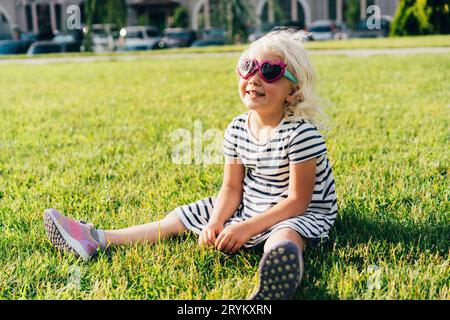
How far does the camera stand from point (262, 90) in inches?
92.4

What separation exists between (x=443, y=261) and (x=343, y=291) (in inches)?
18.6

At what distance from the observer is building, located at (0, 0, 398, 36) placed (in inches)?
1314

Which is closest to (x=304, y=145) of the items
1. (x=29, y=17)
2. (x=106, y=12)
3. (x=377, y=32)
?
(x=106, y=12)

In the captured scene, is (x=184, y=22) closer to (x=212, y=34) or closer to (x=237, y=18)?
(x=212, y=34)

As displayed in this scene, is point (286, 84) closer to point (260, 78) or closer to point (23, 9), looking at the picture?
point (260, 78)

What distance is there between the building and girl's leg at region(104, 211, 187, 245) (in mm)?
30301

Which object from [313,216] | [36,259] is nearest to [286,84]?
[313,216]

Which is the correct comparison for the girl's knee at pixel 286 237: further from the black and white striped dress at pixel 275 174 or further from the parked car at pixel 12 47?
the parked car at pixel 12 47

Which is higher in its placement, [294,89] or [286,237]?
[294,89]

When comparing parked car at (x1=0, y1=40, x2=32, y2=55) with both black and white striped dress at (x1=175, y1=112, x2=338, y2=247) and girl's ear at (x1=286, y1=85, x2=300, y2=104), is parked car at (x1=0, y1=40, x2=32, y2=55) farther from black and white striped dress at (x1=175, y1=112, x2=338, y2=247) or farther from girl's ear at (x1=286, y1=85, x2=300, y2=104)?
girl's ear at (x1=286, y1=85, x2=300, y2=104)

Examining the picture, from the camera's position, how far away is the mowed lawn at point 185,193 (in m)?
2.03

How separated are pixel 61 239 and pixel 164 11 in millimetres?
35026
